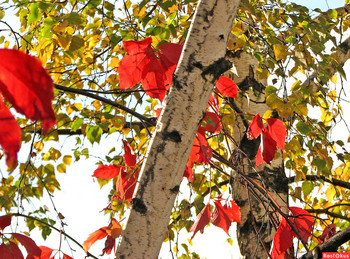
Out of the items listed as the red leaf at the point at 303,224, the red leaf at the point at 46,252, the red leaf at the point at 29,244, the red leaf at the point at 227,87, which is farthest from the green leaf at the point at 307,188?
the red leaf at the point at 29,244

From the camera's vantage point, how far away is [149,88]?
109 cm

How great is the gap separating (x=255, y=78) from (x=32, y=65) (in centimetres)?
176

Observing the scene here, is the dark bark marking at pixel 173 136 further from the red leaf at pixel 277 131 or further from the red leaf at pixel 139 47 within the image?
the red leaf at pixel 277 131

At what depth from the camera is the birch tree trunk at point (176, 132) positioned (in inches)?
29.4

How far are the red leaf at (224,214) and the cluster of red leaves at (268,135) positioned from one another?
0.18 metres

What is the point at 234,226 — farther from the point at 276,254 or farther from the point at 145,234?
the point at 145,234

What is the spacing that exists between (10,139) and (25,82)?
0.21 ft

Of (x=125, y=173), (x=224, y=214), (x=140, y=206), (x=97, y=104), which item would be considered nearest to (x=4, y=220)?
(x=125, y=173)

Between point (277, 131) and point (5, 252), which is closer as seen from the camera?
point (5, 252)

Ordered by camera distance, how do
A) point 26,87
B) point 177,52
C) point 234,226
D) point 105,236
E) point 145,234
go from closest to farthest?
point 26,87
point 145,234
point 177,52
point 105,236
point 234,226

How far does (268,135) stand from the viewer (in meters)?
1.17

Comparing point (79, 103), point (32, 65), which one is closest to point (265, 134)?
point (32, 65)

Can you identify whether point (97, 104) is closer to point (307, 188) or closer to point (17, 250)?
Answer: point (307, 188)

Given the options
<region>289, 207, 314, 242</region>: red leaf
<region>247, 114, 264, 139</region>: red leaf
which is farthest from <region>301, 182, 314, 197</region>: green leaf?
<region>247, 114, 264, 139</region>: red leaf
